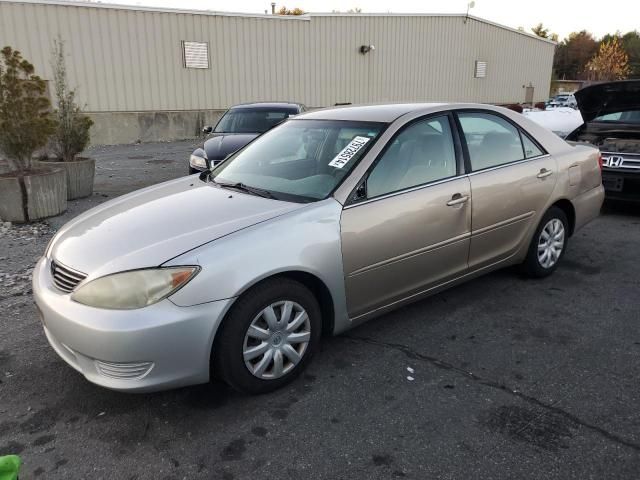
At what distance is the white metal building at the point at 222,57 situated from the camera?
48.7ft

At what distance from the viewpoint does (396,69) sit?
856 inches

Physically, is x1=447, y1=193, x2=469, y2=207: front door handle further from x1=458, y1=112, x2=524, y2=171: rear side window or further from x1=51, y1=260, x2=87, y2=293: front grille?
x1=51, y1=260, x2=87, y2=293: front grille

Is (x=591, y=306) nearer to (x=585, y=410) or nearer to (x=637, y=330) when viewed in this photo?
(x=637, y=330)

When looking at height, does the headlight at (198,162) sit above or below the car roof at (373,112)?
below

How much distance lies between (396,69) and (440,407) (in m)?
20.7

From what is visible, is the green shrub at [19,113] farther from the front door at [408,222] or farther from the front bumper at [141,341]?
the front door at [408,222]

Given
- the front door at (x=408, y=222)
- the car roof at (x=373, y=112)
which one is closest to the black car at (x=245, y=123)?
the car roof at (x=373, y=112)

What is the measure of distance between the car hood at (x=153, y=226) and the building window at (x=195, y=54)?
47.8ft

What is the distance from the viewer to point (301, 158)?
147 inches

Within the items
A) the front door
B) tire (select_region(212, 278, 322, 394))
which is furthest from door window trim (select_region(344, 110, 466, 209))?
tire (select_region(212, 278, 322, 394))

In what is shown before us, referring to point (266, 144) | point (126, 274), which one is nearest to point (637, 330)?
point (266, 144)

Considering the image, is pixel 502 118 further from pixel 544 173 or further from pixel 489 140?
pixel 544 173

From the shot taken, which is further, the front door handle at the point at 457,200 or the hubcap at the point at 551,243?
the hubcap at the point at 551,243

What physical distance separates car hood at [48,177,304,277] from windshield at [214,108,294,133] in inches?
215
